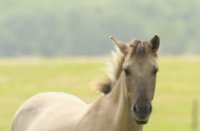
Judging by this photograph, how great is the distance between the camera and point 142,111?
7.33 meters

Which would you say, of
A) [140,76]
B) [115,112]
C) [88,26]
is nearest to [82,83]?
[115,112]

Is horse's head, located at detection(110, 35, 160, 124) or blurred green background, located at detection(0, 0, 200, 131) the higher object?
blurred green background, located at detection(0, 0, 200, 131)

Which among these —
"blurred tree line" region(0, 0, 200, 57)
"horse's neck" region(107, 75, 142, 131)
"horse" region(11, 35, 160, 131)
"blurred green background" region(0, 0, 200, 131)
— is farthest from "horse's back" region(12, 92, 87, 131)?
"blurred tree line" region(0, 0, 200, 57)

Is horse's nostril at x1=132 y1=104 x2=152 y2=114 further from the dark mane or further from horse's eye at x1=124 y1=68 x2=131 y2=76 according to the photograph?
the dark mane

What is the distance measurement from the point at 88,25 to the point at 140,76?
95030 millimetres

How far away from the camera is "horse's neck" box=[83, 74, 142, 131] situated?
789 centimetres

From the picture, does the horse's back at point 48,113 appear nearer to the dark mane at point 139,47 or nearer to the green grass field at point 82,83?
the dark mane at point 139,47

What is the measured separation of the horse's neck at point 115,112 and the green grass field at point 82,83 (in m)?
19.1

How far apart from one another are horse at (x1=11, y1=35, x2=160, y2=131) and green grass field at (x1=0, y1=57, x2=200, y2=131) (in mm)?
18859

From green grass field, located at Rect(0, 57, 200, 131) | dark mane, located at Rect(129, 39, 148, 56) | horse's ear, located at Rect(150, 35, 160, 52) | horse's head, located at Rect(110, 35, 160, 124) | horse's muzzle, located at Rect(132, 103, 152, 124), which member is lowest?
horse's muzzle, located at Rect(132, 103, 152, 124)

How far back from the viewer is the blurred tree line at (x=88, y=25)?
9469cm

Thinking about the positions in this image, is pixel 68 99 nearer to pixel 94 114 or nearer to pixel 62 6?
pixel 94 114

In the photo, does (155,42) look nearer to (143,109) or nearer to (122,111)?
(122,111)

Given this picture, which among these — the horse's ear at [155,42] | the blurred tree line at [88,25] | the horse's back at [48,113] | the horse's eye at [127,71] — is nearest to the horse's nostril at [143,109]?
the horse's eye at [127,71]
